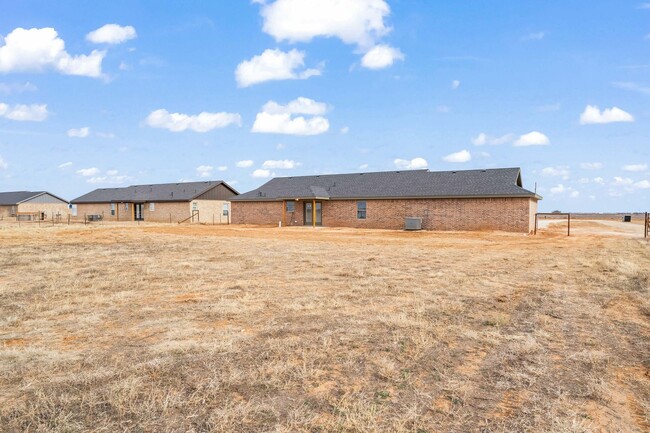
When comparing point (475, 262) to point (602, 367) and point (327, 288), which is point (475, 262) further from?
point (602, 367)

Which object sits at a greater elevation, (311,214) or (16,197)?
(16,197)

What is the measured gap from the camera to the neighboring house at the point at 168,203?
53.1 meters

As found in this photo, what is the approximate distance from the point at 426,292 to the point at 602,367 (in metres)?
4.70

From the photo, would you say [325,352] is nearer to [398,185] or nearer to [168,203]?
[398,185]

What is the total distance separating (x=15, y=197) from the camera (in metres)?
71.4

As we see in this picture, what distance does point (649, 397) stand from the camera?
4.90 m

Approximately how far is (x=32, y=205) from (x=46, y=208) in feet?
7.28

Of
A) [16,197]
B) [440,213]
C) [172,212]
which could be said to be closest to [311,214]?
[440,213]

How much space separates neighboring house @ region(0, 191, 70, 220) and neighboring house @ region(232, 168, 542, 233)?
41.2m

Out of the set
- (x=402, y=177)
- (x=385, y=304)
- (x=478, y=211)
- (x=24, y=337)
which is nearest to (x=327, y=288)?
(x=385, y=304)

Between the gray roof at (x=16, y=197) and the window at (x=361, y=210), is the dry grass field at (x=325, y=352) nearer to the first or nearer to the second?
the window at (x=361, y=210)

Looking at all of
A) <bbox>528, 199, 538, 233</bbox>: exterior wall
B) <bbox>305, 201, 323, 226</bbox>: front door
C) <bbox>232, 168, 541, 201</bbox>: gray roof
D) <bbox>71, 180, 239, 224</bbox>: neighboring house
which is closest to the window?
<bbox>232, 168, 541, 201</bbox>: gray roof

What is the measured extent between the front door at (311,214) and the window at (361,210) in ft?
13.2

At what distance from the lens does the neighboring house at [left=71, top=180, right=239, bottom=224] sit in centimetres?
5309
